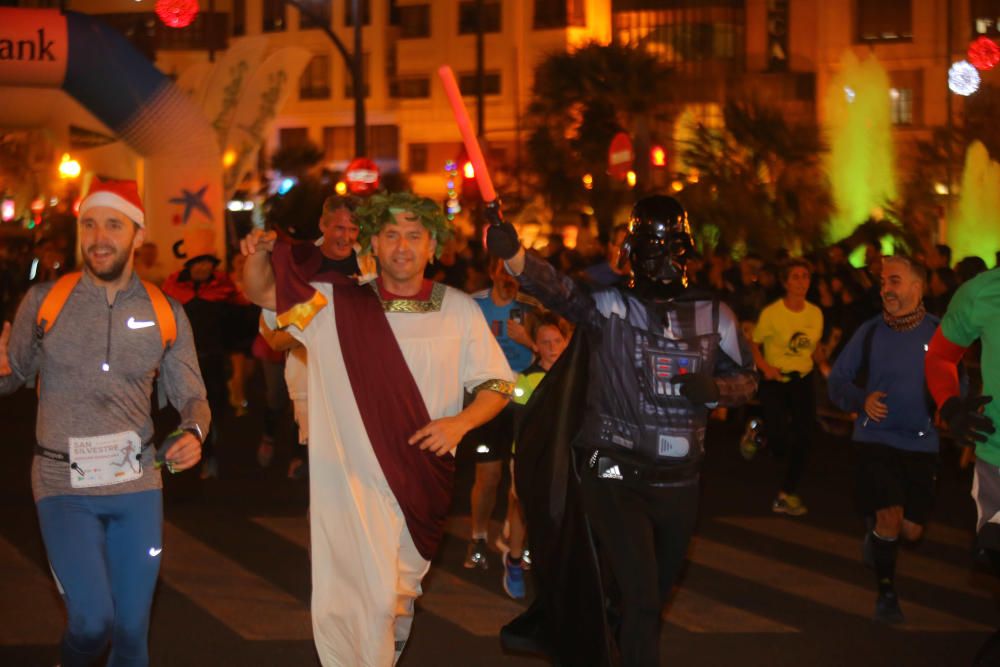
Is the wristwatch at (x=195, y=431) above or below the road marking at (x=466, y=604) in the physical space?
above

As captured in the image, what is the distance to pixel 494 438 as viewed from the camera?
830cm

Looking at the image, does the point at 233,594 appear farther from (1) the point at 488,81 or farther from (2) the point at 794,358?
(1) the point at 488,81

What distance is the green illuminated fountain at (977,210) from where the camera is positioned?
32.7 m

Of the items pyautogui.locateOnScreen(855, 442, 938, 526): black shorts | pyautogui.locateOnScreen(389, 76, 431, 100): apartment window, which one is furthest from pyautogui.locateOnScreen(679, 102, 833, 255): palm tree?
pyautogui.locateOnScreen(389, 76, 431, 100): apartment window

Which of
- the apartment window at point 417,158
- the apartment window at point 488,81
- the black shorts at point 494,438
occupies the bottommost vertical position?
the black shorts at point 494,438

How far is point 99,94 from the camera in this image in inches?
822

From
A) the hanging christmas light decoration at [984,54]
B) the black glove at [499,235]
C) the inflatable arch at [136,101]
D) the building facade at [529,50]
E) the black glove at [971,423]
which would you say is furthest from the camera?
the building facade at [529,50]

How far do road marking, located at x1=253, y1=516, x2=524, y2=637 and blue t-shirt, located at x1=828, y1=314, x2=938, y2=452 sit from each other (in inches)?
83.1

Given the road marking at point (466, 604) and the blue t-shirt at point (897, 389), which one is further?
the blue t-shirt at point (897, 389)

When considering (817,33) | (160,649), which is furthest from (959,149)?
(160,649)

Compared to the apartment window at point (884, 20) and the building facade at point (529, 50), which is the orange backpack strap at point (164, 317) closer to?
the building facade at point (529, 50)

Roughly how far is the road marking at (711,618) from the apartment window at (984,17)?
37.7 meters

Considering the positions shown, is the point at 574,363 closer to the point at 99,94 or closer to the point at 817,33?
the point at 99,94

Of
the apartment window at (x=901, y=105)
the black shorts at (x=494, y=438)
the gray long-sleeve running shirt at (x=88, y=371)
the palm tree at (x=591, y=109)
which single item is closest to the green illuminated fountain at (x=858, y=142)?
the apartment window at (x=901, y=105)
